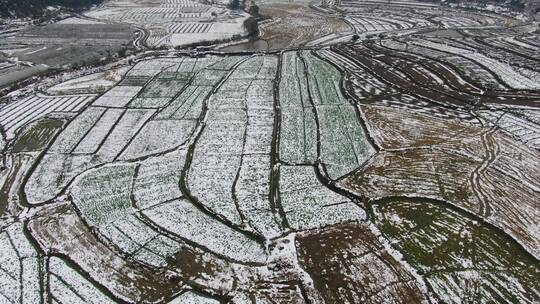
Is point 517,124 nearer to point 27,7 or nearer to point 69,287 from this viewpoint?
point 69,287

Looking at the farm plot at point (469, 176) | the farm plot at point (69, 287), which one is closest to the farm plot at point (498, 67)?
the farm plot at point (469, 176)

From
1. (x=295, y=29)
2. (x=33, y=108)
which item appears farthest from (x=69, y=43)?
(x=295, y=29)

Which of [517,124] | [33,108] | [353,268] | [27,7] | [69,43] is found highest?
[27,7]

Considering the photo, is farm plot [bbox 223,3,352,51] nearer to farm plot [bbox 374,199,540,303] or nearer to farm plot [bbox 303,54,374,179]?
farm plot [bbox 303,54,374,179]

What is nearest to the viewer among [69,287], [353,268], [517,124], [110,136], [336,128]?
[69,287]

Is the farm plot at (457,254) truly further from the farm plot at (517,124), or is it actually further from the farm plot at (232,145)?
the farm plot at (517,124)

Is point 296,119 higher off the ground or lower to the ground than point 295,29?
lower

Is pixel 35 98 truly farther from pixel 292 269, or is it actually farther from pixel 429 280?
pixel 429 280

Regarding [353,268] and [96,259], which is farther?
[96,259]
